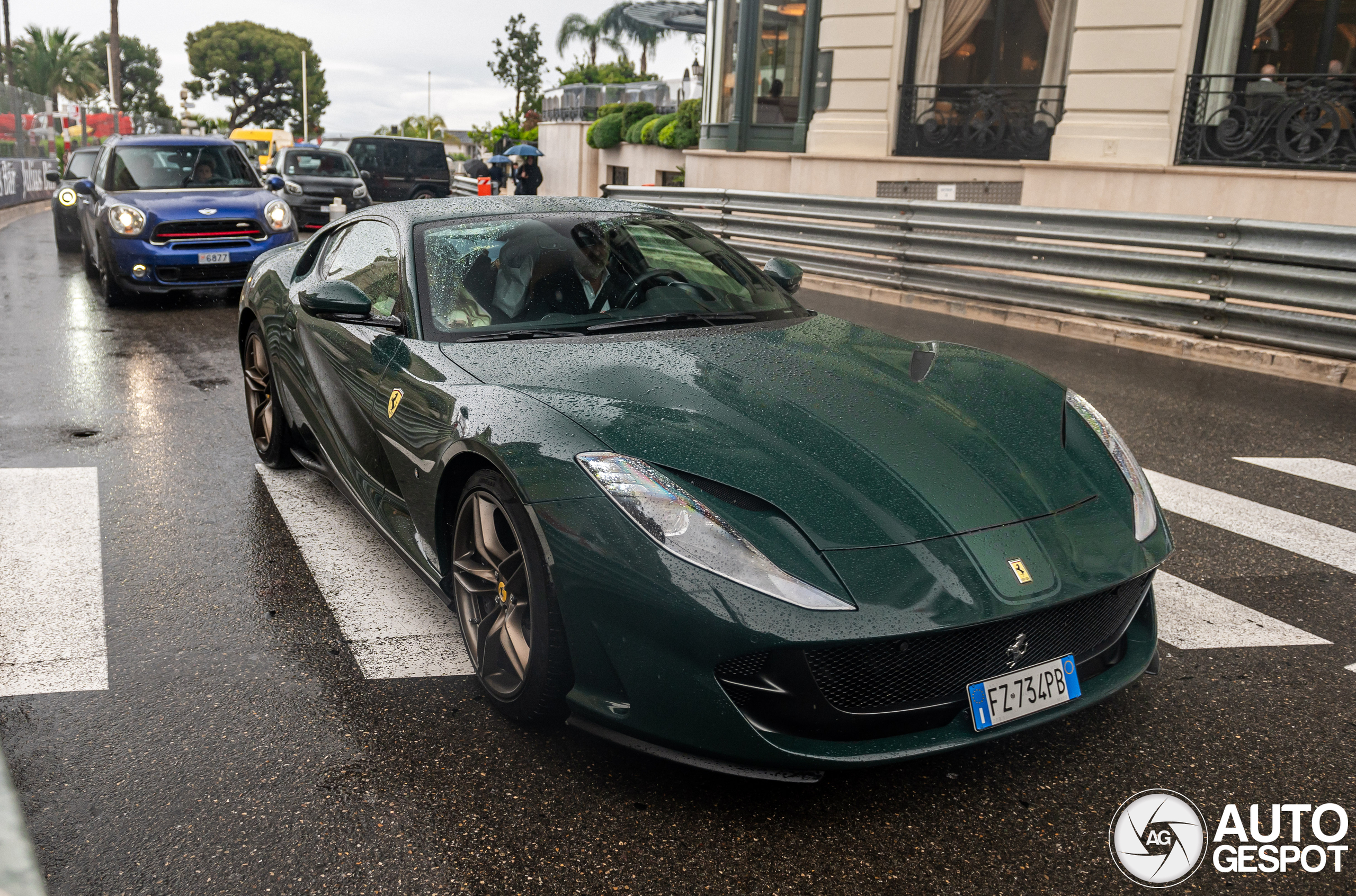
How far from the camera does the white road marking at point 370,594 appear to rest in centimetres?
365

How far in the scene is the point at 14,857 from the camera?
2.43ft

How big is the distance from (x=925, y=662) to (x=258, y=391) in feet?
14.1

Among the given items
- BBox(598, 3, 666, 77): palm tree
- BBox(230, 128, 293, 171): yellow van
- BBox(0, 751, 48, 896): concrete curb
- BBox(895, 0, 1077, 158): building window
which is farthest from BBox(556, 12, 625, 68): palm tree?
BBox(0, 751, 48, 896): concrete curb

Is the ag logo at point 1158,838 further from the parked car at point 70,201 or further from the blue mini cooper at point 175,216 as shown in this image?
the parked car at point 70,201

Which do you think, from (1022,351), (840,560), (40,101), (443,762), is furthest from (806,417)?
(40,101)

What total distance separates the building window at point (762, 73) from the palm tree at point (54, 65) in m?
75.4

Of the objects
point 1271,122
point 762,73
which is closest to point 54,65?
point 762,73

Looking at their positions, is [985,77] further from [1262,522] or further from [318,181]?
[1262,522]

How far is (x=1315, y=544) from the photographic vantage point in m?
4.88

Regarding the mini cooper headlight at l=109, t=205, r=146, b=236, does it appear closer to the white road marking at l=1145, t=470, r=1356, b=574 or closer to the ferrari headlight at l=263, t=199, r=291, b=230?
the ferrari headlight at l=263, t=199, r=291, b=230

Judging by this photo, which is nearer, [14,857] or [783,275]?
[14,857]

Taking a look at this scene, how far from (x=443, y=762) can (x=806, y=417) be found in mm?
1373

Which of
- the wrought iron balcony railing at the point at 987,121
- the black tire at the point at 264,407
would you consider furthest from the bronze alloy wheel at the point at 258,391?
the wrought iron balcony railing at the point at 987,121

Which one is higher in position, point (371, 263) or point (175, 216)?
point (371, 263)
